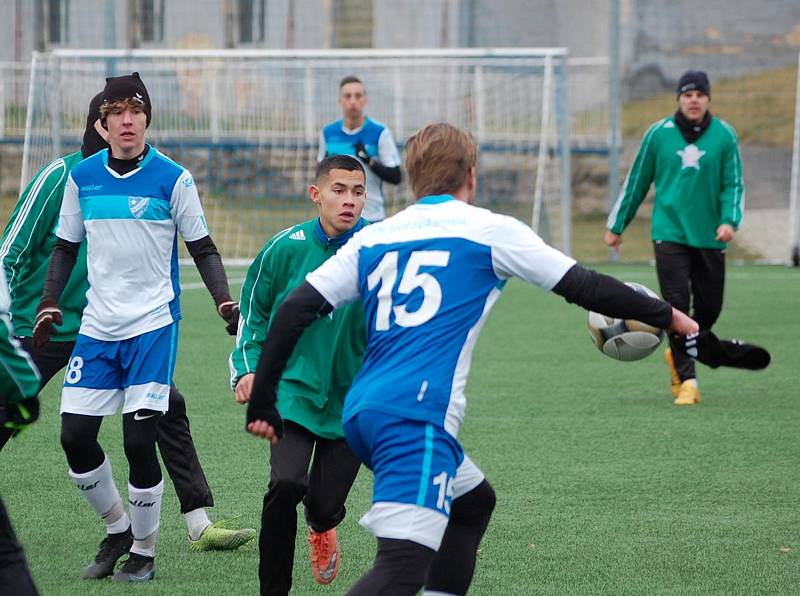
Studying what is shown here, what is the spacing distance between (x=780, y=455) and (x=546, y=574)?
2.61 metres

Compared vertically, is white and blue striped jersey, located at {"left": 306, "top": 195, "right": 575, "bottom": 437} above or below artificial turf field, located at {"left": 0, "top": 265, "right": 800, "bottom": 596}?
above

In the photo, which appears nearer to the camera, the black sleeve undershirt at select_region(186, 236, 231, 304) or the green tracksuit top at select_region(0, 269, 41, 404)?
the green tracksuit top at select_region(0, 269, 41, 404)

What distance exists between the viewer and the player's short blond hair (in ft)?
12.4

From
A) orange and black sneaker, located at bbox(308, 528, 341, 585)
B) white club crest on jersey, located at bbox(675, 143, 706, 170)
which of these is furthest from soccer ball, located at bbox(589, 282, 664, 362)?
white club crest on jersey, located at bbox(675, 143, 706, 170)

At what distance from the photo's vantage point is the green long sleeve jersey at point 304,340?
4.65 m

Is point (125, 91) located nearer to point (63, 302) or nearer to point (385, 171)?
point (63, 302)

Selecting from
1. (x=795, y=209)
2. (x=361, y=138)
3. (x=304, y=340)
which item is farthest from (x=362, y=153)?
(x=795, y=209)

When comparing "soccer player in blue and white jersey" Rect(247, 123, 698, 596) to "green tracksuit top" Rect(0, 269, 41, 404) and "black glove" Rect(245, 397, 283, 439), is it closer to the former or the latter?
"black glove" Rect(245, 397, 283, 439)

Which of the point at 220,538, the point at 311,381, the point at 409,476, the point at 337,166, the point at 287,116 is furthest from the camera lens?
the point at 287,116

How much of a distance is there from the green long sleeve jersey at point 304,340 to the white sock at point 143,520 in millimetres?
693

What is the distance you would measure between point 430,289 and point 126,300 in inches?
72.3

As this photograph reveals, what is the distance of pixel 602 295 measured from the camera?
3.63 meters

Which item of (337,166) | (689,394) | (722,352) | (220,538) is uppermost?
(337,166)

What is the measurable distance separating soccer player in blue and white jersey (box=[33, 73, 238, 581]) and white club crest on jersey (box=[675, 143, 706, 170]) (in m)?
4.77
